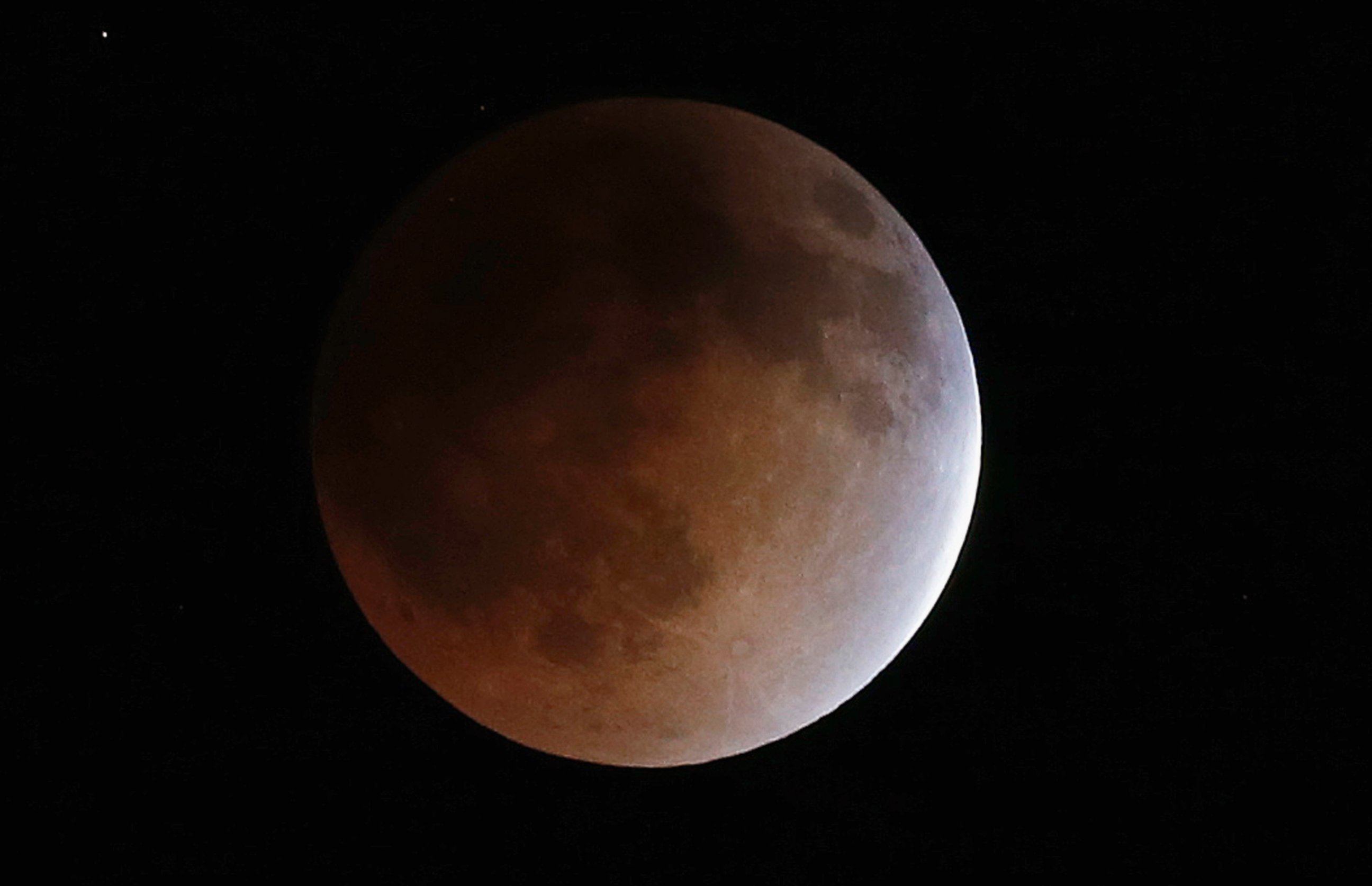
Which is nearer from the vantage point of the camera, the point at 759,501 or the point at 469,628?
the point at 759,501

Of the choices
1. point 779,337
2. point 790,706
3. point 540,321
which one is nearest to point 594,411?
point 540,321

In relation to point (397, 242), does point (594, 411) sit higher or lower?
lower

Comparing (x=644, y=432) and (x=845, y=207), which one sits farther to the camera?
(x=845, y=207)

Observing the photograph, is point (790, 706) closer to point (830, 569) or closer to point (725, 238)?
point (830, 569)

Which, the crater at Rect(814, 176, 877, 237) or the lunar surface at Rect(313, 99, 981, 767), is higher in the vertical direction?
the crater at Rect(814, 176, 877, 237)

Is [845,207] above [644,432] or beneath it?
above

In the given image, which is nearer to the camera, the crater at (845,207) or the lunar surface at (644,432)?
the lunar surface at (644,432)

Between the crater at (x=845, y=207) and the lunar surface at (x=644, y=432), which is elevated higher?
the crater at (x=845, y=207)

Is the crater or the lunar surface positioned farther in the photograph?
the crater
